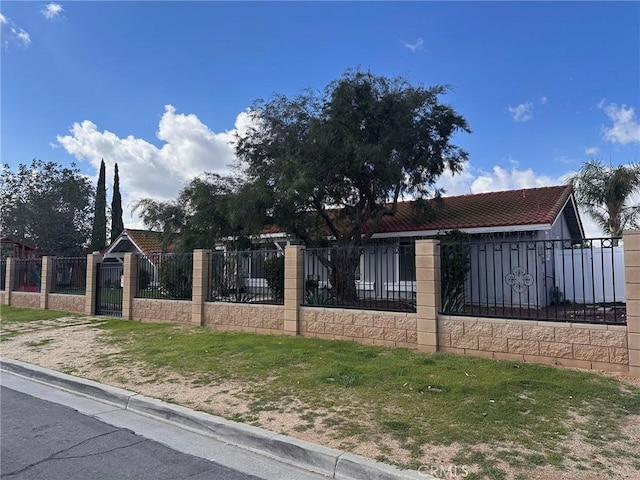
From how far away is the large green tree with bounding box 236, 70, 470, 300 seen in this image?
1327cm

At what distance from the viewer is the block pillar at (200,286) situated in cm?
1192

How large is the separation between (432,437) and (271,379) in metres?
3.01

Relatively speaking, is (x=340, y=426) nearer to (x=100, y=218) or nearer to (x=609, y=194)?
(x=609, y=194)

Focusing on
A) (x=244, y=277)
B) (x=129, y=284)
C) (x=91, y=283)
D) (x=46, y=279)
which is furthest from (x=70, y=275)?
(x=244, y=277)

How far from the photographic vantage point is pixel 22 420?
5730 millimetres

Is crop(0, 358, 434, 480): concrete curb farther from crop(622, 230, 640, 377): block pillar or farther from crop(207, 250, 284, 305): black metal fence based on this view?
crop(207, 250, 284, 305): black metal fence

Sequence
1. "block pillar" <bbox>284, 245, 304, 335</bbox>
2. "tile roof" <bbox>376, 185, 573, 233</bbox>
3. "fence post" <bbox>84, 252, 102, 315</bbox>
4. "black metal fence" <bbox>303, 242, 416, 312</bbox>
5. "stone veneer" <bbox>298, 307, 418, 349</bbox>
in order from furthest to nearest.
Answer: "fence post" <bbox>84, 252, 102, 315</bbox> → "tile roof" <bbox>376, 185, 573, 233</bbox> → "block pillar" <bbox>284, 245, 304, 335</bbox> → "black metal fence" <bbox>303, 242, 416, 312</bbox> → "stone veneer" <bbox>298, 307, 418, 349</bbox>

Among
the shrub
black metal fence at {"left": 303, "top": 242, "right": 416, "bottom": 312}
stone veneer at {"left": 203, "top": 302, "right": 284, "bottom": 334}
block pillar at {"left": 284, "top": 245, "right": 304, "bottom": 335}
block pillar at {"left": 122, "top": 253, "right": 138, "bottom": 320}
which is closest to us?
black metal fence at {"left": 303, "top": 242, "right": 416, "bottom": 312}

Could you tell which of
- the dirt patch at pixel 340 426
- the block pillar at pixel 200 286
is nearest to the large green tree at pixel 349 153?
the block pillar at pixel 200 286

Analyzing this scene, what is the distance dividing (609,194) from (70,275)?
22.0 metres

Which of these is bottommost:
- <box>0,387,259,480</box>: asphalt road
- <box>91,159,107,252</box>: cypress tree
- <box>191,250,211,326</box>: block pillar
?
<box>0,387,259,480</box>: asphalt road

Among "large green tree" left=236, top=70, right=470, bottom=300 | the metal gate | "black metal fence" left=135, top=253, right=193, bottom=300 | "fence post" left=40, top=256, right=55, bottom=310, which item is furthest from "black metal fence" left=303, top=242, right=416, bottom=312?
"fence post" left=40, top=256, right=55, bottom=310

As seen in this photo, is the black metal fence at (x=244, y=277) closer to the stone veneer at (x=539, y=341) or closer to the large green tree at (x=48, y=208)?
the stone veneer at (x=539, y=341)

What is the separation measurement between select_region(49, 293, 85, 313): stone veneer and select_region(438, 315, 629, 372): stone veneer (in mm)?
12817
